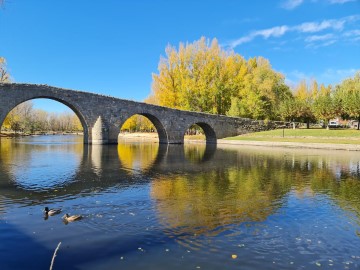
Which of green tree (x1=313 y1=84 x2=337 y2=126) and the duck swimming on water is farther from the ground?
green tree (x1=313 y1=84 x2=337 y2=126)

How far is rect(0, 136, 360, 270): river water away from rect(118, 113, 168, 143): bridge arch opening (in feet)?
111

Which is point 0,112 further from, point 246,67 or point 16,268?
point 246,67

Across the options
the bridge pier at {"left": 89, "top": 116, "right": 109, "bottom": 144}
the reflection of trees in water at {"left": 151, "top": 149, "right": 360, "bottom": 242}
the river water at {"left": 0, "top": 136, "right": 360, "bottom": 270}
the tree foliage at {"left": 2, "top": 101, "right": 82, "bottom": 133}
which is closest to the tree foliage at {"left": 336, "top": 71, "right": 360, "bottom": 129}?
the reflection of trees in water at {"left": 151, "top": 149, "right": 360, "bottom": 242}

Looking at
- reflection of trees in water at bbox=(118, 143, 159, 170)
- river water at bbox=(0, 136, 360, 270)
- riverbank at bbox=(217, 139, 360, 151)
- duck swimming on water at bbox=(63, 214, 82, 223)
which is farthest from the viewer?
riverbank at bbox=(217, 139, 360, 151)

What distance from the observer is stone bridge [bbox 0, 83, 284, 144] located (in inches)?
1420

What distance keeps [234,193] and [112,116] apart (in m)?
32.7

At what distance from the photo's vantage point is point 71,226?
8.57m

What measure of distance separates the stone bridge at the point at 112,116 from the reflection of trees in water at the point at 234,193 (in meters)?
25.0

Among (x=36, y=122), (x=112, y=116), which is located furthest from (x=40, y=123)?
(x=112, y=116)

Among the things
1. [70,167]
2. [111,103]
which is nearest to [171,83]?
[111,103]

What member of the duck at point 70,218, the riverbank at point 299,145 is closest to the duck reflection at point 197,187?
the duck at point 70,218

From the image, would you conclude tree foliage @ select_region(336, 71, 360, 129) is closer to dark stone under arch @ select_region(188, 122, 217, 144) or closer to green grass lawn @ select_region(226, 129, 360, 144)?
green grass lawn @ select_region(226, 129, 360, 144)

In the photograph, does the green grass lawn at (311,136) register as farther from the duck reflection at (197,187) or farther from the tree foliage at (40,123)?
the tree foliage at (40,123)

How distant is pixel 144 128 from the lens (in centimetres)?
9394
